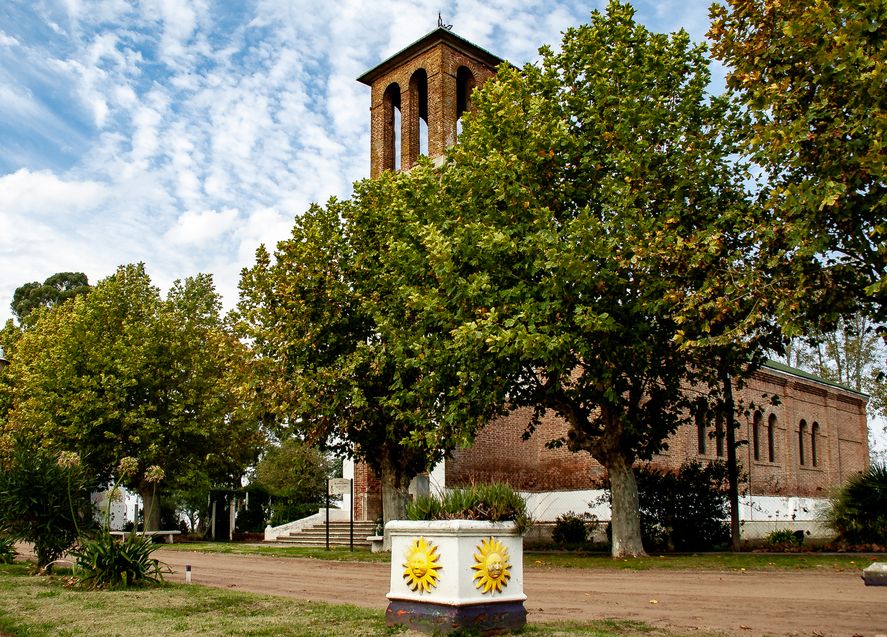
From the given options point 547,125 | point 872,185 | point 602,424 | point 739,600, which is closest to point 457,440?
point 602,424

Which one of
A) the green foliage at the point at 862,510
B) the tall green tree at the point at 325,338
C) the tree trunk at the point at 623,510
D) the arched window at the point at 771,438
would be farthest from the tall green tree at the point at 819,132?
the arched window at the point at 771,438

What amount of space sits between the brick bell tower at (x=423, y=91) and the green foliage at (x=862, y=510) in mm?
19608

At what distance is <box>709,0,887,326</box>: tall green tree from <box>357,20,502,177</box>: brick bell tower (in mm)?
20007

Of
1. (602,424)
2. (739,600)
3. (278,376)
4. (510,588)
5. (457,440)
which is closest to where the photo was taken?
(510,588)

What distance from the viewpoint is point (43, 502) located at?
14422mm

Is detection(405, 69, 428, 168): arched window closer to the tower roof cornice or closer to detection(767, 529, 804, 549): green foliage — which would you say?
the tower roof cornice

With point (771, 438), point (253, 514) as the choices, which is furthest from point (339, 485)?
point (771, 438)

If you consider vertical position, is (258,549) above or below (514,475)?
below

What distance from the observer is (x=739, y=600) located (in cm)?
1145

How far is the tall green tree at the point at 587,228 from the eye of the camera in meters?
17.1

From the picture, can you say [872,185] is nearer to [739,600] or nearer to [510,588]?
[739,600]

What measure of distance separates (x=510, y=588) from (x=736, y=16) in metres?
12.0

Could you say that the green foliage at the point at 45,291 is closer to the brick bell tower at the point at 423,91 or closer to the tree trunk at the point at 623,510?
the brick bell tower at the point at 423,91

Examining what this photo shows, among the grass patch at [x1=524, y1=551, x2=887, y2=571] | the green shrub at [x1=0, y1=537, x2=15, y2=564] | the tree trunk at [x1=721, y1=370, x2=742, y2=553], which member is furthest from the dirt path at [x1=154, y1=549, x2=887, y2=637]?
the tree trunk at [x1=721, y1=370, x2=742, y2=553]
